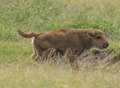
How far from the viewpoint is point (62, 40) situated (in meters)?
12.5

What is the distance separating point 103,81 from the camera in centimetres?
836

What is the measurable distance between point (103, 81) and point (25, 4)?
40.4 ft

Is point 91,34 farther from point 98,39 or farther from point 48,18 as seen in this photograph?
point 48,18

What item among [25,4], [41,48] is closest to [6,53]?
[41,48]

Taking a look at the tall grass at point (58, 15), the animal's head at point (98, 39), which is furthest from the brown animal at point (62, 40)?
the tall grass at point (58, 15)

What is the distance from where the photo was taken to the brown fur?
488 inches

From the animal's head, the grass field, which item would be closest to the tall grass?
the grass field

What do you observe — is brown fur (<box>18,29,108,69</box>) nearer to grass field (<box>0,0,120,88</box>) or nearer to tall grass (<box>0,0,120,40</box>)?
grass field (<box>0,0,120,88</box>)

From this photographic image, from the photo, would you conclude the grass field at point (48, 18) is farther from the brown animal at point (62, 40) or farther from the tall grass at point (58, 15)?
the brown animal at point (62, 40)

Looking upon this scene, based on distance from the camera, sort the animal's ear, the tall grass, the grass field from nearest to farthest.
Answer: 1. the animal's ear
2. the grass field
3. the tall grass

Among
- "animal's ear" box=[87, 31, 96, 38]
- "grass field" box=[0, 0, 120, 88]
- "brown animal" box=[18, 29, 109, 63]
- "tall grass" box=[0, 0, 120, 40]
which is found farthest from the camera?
"tall grass" box=[0, 0, 120, 40]

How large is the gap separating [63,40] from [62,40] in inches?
0.9

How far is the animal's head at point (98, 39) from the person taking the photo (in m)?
12.8

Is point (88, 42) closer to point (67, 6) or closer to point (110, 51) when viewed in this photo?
point (110, 51)
